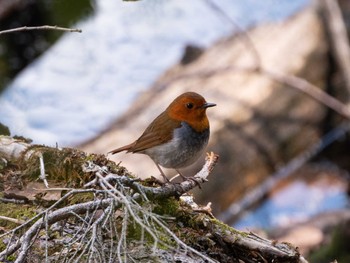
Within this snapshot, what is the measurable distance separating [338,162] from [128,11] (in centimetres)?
273

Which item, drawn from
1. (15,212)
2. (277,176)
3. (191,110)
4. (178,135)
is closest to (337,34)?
(277,176)

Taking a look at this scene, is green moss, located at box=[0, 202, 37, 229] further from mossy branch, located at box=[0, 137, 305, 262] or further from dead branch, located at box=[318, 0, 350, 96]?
dead branch, located at box=[318, 0, 350, 96]

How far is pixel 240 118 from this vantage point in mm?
6297

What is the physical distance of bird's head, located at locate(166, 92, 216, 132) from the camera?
4.08m

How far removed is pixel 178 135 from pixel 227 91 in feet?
7.98

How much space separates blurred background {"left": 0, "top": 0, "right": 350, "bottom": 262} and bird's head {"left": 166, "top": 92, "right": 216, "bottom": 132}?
1.60m

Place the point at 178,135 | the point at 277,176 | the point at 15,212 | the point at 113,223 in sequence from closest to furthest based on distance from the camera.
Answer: the point at 113,223 < the point at 15,212 < the point at 178,135 < the point at 277,176

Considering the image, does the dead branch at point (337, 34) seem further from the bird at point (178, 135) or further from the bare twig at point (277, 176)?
the bird at point (178, 135)

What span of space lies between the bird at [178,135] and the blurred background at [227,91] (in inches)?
61.6

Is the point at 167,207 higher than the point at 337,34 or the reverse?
the reverse

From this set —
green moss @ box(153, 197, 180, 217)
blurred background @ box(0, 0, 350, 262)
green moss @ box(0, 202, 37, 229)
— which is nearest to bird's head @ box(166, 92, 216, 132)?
green moss @ box(153, 197, 180, 217)

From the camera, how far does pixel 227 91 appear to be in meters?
6.42

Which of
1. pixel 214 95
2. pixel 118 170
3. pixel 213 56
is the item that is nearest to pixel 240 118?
pixel 214 95

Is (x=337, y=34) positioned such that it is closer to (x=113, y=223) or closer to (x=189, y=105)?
(x=189, y=105)
